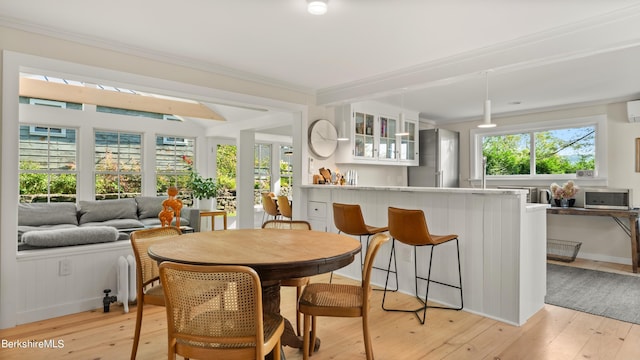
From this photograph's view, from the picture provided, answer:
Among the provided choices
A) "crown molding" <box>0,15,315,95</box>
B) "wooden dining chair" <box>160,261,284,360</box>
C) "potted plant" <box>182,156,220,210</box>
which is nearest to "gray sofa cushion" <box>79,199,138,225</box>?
"potted plant" <box>182,156,220,210</box>

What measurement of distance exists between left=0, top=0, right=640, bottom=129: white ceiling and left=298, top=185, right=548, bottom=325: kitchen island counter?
119 cm

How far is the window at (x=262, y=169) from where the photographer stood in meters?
6.92

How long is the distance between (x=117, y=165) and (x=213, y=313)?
17.2ft

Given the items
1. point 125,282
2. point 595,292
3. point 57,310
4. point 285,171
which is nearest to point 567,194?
point 595,292

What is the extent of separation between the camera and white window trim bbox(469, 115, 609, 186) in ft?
16.5

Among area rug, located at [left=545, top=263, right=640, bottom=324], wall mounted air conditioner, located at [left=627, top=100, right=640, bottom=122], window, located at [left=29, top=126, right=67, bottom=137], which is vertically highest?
wall mounted air conditioner, located at [left=627, top=100, right=640, bottom=122]

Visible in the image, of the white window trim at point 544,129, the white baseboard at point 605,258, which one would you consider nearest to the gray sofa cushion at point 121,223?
the white window trim at point 544,129

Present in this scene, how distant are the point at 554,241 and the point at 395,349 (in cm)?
417

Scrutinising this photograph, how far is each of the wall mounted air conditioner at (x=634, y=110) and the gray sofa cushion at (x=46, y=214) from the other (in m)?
7.50

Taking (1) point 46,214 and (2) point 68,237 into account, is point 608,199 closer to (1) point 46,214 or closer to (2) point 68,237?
(2) point 68,237

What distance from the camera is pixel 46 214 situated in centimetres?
451

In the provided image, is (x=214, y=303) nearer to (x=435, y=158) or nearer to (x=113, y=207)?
(x=113, y=207)

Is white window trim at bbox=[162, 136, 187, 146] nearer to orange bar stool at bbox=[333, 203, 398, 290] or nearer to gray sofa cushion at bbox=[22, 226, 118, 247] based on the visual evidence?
gray sofa cushion at bbox=[22, 226, 118, 247]

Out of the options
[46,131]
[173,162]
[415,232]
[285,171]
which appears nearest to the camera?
[415,232]
